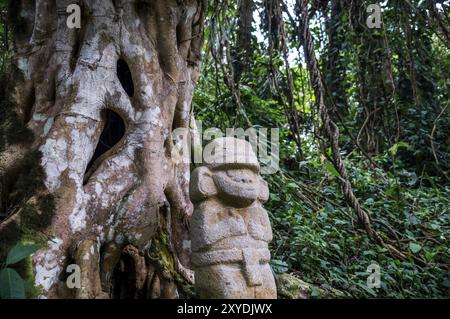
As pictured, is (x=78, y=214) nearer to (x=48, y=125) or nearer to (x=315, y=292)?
(x=48, y=125)

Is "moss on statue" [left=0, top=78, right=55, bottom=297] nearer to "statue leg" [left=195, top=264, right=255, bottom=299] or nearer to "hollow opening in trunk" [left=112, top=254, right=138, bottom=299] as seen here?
"hollow opening in trunk" [left=112, top=254, right=138, bottom=299]

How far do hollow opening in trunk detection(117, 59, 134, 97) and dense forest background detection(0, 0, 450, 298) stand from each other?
3.05 ft

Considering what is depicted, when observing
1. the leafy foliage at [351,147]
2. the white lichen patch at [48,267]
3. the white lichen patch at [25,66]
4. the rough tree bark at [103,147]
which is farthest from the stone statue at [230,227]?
the white lichen patch at [25,66]

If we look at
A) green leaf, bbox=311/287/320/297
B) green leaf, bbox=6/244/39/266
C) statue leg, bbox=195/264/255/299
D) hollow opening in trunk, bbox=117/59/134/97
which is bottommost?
green leaf, bbox=311/287/320/297

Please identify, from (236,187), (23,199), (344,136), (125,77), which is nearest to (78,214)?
(23,199)

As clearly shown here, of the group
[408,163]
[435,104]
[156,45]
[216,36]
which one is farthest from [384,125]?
[156,45]

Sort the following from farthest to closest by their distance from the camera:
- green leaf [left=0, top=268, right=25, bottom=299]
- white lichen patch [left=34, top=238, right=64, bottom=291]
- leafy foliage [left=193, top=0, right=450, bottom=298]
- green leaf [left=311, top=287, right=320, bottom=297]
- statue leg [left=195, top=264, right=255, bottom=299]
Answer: leafy foliage [left=193, top=0, right=450, bottom=298] < green leaf [left=311, top=287, right=320, bottom=297] < statue leg [left=195, top=264, right=255, bottom=299] < white lichen patch [left=34, top=238, right=64, bottom=291] < green leaf [left=0, top=268, right=25, bottom=299]

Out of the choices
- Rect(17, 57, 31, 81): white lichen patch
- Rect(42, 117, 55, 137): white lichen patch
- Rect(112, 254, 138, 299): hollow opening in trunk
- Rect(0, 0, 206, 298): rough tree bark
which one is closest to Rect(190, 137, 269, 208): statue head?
Rect(0, 0, 206, 298): rough tree bark

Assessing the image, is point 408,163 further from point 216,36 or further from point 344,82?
point 216,36

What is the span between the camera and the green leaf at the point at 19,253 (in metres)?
2.27

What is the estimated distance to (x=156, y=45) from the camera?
3885mm

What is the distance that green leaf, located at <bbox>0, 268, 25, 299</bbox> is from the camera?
2.18 metres

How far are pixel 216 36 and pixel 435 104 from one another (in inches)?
194
